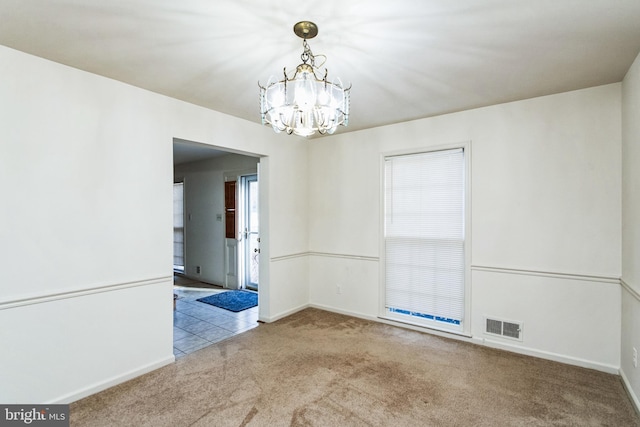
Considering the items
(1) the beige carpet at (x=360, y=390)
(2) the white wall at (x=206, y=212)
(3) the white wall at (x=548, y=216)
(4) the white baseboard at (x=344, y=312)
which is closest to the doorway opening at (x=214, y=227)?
(2) the white wall at (x=206, y=212)

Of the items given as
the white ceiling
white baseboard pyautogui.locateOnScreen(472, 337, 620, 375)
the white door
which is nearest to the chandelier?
the white ceiling

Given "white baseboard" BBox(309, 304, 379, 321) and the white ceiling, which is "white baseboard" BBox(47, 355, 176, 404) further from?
the white ceiling

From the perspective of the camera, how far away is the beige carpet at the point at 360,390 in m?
2.11

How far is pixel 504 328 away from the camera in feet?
10.3

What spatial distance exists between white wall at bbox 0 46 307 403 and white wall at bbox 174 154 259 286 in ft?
9.54

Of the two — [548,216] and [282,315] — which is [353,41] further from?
[282,315]

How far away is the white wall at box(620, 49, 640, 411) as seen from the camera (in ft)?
7.21

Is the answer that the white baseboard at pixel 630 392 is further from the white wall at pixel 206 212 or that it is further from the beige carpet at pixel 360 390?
the white wall at pixel 206 212

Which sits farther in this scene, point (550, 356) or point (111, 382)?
point (550, 356)

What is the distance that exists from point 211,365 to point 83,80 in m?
2.57

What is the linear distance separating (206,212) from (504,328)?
5487mm

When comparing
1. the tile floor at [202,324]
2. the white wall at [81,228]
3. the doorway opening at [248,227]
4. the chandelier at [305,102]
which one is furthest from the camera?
the doorway opening at [248,227]

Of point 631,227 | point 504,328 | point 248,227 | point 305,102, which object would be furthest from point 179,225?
point 631,227

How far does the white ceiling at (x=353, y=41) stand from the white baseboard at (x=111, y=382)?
241 centimetres
